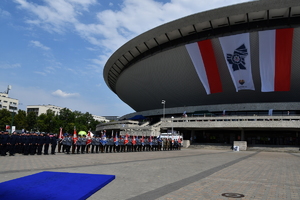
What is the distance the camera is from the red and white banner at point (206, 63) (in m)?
37.2

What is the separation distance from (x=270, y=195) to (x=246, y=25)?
34659mm

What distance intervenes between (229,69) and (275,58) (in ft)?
19.7

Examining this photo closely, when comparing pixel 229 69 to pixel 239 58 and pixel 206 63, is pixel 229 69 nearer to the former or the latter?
pixel 239 58

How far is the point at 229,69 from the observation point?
120 feet

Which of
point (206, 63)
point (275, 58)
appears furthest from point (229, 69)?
point (275, 58)

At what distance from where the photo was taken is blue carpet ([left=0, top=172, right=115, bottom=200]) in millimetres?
5513

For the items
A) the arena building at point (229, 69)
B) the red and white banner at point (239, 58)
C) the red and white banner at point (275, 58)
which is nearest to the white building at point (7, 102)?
the arena building at point (229, 69)

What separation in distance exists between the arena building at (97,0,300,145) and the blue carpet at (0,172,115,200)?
31.8 metres

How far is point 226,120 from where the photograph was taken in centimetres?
3731

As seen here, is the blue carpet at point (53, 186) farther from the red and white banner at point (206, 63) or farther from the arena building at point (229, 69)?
the red and white banner at point (206, 63)

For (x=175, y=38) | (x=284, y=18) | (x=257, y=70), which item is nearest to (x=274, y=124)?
(x=257, y=70)

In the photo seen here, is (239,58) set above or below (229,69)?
above

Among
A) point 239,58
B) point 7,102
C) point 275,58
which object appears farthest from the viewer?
point 7,102

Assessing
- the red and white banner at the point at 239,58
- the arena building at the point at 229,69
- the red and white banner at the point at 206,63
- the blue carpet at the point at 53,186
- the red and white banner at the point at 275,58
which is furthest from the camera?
the red and white banner at the point at 206,63
